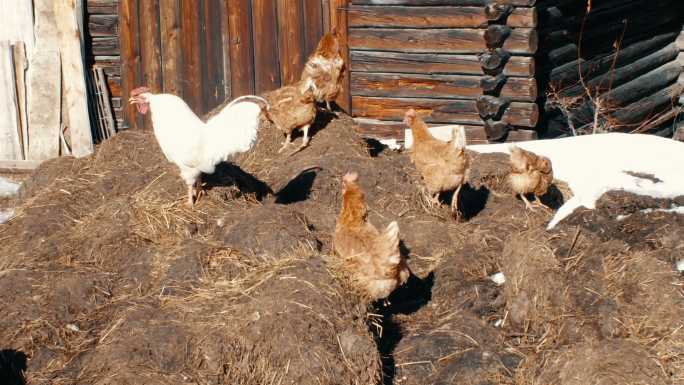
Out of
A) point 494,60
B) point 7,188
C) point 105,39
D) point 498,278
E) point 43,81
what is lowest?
point 7,188

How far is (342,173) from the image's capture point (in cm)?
1008

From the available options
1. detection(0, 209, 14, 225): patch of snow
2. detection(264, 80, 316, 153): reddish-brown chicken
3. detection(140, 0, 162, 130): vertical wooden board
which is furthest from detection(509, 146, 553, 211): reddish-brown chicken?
detection(140, 0, 162, 130): vertical wooden board

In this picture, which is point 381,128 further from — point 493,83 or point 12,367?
point 12,367

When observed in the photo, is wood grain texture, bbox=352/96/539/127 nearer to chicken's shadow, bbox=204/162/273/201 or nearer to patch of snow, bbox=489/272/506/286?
chicken's shadow, bbox=204/162/273/201

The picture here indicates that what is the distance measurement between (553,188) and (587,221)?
1.84 meters

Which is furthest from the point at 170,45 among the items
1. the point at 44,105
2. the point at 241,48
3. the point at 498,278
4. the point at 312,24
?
the point at 498,278

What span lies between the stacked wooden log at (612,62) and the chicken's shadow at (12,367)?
708cm

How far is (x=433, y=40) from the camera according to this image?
461 inches

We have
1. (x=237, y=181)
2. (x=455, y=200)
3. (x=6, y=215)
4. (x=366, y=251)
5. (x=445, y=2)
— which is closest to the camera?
(x=366, y=251)

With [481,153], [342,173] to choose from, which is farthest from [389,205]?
[481,153]

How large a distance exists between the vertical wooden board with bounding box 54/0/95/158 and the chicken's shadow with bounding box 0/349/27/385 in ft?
20.0

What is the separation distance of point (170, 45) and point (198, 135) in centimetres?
422

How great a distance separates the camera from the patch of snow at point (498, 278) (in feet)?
27.3

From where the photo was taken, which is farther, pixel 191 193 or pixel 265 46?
pixel 265 46
